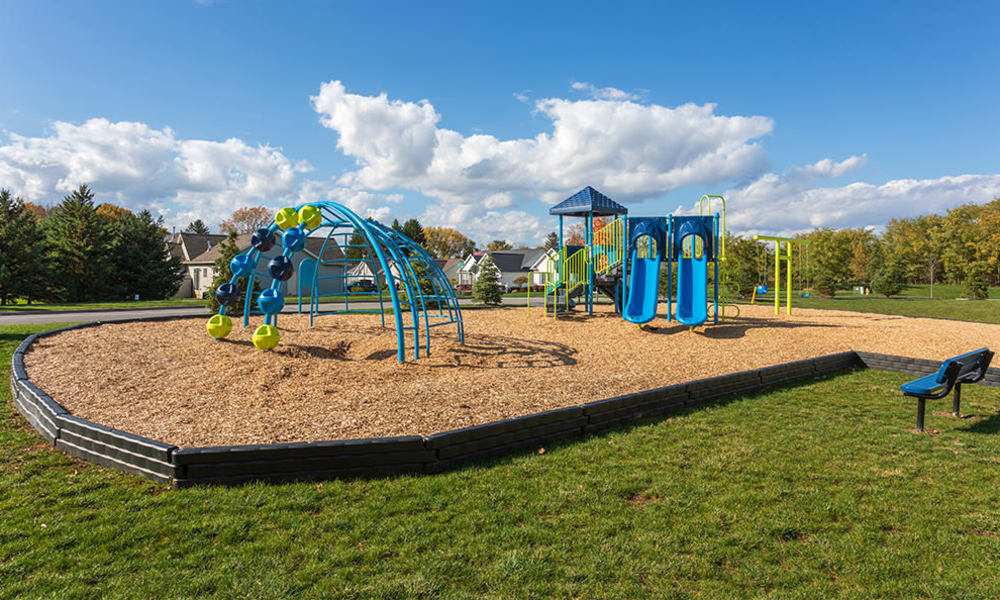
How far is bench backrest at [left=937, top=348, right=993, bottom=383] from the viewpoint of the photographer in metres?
5.77

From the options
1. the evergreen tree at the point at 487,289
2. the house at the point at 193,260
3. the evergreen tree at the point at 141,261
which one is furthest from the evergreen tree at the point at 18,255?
the evergreen tree at the point at 487,289

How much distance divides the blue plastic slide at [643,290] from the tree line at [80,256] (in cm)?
3000

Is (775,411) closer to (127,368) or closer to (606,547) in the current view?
(606,547)

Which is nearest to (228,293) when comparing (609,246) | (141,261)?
(609,246)

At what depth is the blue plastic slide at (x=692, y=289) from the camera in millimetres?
11906

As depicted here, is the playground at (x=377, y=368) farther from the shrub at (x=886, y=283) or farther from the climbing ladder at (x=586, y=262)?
the shrub at (x=886, y=283)

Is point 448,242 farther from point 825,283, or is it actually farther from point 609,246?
point 609,246

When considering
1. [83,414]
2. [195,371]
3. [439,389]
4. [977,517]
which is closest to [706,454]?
[977,517]

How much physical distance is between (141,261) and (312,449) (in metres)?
34.2

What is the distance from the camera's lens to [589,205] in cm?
1608

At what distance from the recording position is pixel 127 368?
25.2 feet

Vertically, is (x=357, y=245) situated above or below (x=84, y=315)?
above

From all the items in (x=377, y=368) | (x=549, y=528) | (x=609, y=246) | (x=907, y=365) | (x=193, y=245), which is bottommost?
(x=549, y=528)

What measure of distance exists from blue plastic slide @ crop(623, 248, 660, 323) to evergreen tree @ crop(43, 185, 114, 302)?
1199 inches
